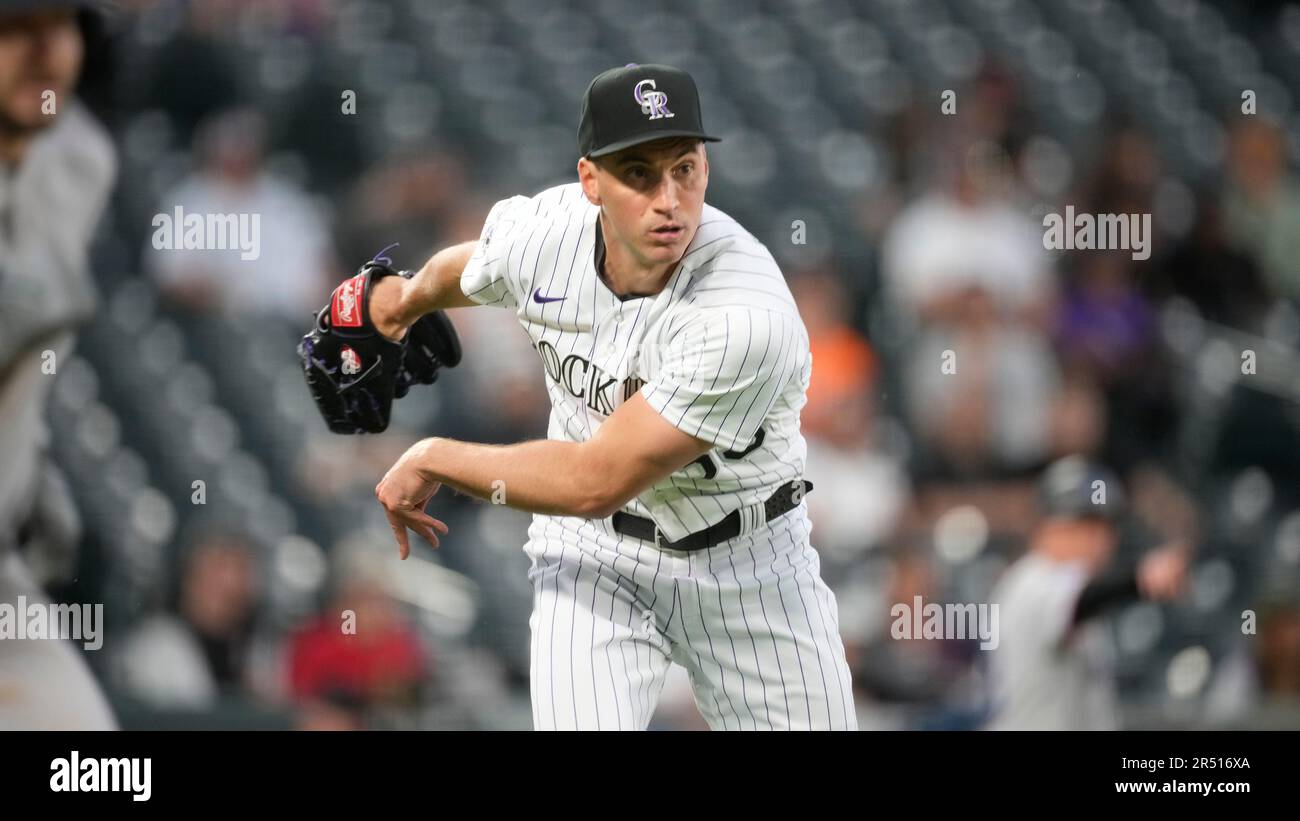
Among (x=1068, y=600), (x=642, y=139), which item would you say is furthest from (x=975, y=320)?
(x=642, y=139)

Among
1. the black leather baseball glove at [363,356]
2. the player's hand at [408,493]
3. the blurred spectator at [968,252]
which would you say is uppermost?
the blurred spectator at [968,252]

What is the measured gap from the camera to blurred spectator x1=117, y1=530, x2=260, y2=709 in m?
4.23

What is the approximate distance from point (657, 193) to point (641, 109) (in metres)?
0.14

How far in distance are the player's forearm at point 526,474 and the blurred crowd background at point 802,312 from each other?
5.92ft

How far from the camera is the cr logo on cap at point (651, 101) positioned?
2.39 m

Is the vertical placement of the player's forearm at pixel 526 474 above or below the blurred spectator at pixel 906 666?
above

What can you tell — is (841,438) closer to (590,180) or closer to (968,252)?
(968,252)

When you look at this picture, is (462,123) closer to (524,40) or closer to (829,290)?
(524,40)

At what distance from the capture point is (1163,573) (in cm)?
406

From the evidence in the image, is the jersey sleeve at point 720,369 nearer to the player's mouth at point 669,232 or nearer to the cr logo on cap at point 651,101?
the player's mouth at point 669,232

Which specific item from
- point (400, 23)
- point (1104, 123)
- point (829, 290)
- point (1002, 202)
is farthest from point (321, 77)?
point (1104, 123)

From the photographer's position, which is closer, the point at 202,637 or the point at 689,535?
the point at 689,535

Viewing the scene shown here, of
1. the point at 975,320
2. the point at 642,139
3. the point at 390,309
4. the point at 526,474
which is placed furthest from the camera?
the point at 975,320
